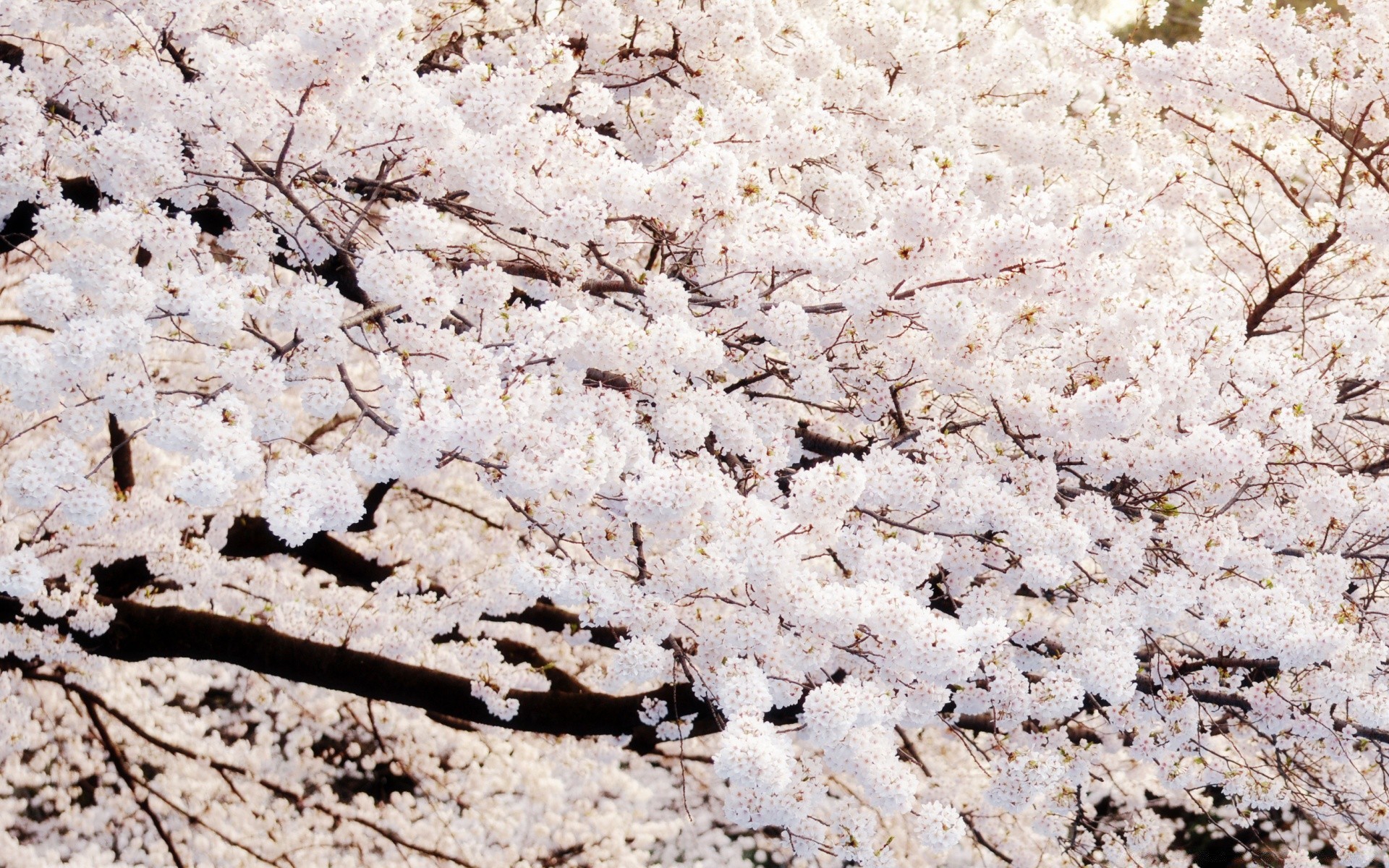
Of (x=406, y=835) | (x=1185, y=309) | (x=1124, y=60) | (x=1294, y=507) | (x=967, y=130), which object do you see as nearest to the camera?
(x=1185, y=309)

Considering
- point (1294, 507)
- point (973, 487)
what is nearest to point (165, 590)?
point (973, 487)

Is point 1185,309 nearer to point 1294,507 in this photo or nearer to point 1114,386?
point 1114,386

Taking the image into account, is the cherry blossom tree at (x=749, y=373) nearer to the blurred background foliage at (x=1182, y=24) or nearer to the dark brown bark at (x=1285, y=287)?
the dark brown bark at (x=1285, y=287)

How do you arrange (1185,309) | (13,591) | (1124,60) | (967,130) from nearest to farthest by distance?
(13,591) → (1185,309) → (967,130) → (1124,60)

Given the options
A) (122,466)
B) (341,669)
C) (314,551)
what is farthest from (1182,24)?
(341,669)

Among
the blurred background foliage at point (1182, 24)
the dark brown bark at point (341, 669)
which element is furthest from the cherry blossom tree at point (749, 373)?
the blurred background foliage at point (1182, 24)

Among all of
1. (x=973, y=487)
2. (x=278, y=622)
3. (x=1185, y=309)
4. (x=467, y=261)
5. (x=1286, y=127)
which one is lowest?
(x=973, y=487)

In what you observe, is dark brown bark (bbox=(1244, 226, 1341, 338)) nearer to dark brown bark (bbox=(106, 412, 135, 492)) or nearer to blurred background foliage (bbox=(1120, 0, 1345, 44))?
dark brown bark (bbox=(106, 412, 135, 492))

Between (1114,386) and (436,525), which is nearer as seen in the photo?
(1114,386)
